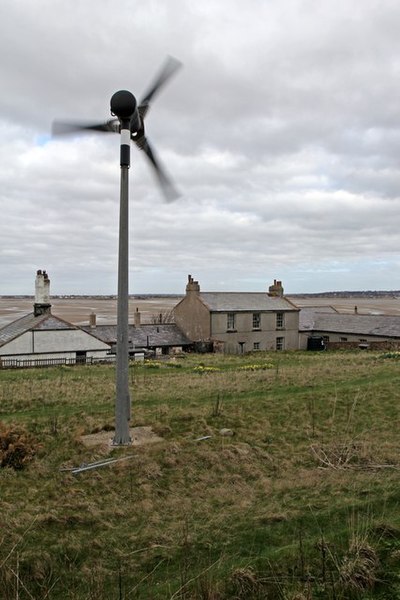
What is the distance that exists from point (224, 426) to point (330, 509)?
6063 millimetres

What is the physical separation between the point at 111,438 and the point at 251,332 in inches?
1499

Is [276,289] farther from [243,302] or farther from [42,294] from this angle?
[42,294]

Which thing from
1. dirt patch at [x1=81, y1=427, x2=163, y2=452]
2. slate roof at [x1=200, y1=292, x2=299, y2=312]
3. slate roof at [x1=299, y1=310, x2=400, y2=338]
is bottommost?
dirt patch at [x1=81, y1=427, x2=163, y2=452]

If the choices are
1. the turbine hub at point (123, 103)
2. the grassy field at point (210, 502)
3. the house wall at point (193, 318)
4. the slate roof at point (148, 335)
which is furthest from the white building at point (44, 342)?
the turbine hub at point (123, 103)

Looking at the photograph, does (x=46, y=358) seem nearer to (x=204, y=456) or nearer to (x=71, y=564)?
(x=204, y=456)

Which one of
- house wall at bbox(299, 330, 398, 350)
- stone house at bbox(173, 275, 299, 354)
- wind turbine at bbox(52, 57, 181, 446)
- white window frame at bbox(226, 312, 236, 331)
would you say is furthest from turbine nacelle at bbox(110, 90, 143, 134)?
house wall at bbox(299, 330, 398, 350)

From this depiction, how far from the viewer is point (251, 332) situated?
5000 centimetres

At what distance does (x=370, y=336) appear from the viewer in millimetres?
50688

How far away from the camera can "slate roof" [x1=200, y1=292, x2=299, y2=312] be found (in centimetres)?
4891

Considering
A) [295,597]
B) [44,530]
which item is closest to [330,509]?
[295,597]

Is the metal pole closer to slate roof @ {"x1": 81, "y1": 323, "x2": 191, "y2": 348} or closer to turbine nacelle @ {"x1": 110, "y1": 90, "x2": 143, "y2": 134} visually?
turbine nacelle @ {"x1": 110, "y1": 90, "x2": 143, "y2": 134}

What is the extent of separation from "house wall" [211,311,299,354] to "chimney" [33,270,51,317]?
50.4 feet

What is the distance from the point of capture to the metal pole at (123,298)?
38.7 feet

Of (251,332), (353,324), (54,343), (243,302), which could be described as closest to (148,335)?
(251,332)
